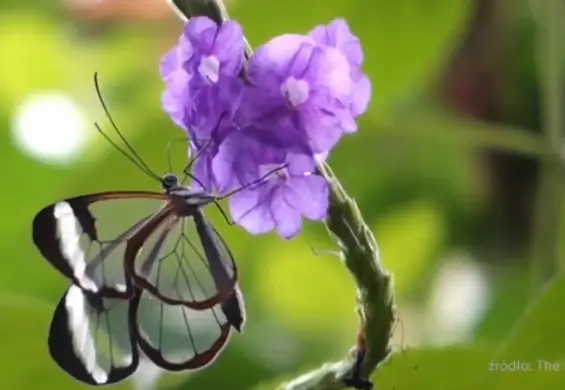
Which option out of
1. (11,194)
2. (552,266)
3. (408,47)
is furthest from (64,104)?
(552,266)

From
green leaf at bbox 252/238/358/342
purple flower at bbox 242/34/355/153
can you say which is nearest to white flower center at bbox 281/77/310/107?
purple flower at bbox 242/34/355/153

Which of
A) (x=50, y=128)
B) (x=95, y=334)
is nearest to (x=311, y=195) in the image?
(x=95, y=334)

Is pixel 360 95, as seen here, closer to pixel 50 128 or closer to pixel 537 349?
pixel 537 349

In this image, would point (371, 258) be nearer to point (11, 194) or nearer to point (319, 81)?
point (319, 81)

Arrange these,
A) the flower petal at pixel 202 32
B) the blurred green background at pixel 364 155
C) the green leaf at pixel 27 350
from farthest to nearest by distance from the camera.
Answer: the blurred green background at pixel 364 155 < the green leaf at pixel 27 350 < the flower petal at pixel 202 32

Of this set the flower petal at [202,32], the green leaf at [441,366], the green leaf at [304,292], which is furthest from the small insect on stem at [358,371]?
the green leaf at [304,292]

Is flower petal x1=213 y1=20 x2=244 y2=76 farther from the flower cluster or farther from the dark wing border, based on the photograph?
the dark wing border

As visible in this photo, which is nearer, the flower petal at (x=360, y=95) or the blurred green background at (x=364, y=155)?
the flower petal at (x=360, y=95)

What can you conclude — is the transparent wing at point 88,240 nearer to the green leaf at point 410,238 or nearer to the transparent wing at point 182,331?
the transparent wing at point 182,331

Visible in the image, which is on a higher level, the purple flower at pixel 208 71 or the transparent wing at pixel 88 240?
the purple flower at pixel 208 71

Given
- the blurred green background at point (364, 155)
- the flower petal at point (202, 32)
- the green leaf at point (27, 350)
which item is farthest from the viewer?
the blurred green background at point (364, 155)
